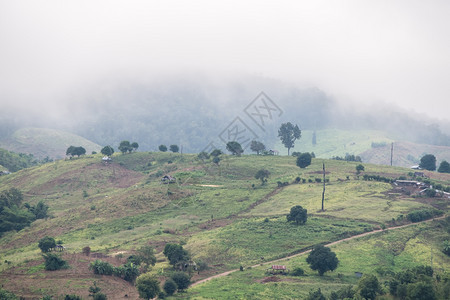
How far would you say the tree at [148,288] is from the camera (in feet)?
176

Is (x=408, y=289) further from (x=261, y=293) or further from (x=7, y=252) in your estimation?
(x=7, y=252)

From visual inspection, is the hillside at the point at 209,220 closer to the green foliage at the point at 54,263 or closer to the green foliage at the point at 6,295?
the green foliage at the point at 54,263

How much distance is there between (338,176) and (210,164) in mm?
40061

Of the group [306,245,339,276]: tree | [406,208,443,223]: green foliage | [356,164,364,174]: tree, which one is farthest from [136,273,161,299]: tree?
[356,164,364,174]: tree

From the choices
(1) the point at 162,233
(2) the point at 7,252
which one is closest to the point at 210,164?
(1) the point at 162,233

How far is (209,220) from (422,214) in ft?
137

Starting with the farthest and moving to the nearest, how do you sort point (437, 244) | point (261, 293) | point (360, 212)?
point (360, 212) → point (437, 244) → point (261, 293)

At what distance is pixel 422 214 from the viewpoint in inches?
3420

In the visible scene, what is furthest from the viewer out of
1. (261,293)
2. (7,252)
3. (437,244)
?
(7,252)

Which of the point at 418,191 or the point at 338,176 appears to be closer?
the point at 418,191

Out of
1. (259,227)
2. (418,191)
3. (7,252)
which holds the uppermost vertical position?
(418,191)

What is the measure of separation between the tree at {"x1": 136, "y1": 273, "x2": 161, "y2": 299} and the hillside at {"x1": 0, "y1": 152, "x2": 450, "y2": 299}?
3.89 meters

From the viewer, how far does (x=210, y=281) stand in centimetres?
6241

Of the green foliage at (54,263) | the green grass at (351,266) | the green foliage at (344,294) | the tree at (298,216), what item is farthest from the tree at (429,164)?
the green foliage at (54,263)
